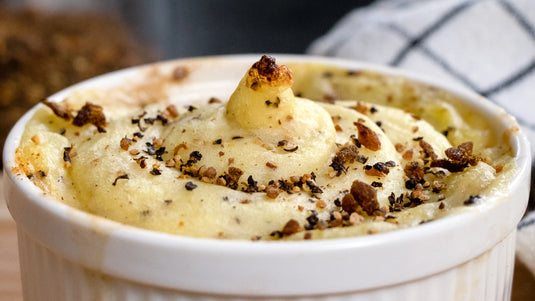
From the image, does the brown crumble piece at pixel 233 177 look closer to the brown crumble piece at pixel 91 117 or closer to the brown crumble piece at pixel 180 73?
the brown crumble piece at pixel 91 117

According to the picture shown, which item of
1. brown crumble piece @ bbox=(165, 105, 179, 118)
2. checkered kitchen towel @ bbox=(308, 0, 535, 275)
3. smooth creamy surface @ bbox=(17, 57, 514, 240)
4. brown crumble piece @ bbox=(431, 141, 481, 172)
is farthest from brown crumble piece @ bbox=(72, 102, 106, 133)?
checkered kitchen towel @ bbox=(308, 0, 535, 275)

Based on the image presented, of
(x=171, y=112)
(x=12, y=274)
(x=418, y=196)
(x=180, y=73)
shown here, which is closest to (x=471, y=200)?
(x=418, y=196)

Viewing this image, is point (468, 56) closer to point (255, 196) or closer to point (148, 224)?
point (255, 196)

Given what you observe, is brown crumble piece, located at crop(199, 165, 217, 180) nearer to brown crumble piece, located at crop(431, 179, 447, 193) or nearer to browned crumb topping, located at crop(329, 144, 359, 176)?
browned crumb topping, located at crop(329, 144, 359, 176)

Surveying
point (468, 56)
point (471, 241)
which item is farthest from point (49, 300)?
point (468, 56)

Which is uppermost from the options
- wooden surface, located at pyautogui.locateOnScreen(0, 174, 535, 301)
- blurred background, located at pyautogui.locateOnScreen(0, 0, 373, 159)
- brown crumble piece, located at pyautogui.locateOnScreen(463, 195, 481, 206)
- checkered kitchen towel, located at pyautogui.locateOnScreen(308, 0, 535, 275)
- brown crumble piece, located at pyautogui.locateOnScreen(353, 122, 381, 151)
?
brown crumble piece, located at pyautogui.locateOnScreen(353, 122, 381, 151)
